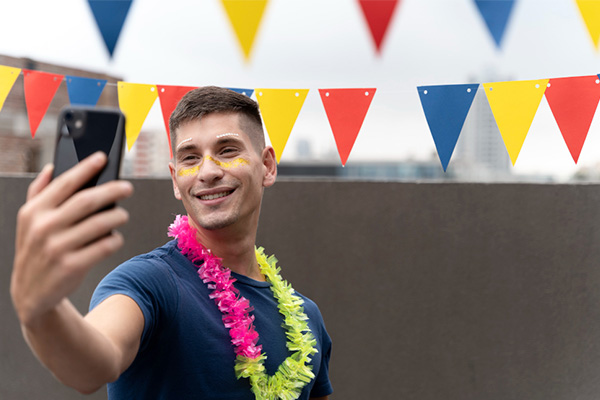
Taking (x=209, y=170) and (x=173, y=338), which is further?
(x=209, y=170)

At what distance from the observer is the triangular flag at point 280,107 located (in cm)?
271

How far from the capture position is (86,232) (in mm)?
537

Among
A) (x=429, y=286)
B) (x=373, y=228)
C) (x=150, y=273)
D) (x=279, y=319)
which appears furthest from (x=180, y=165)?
(x=429, y=286)

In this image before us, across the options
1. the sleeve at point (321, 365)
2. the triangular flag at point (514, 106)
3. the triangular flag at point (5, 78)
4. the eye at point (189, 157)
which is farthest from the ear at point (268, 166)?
the triangular flag at point (5, 78)

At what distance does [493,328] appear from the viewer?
3100 millimetres

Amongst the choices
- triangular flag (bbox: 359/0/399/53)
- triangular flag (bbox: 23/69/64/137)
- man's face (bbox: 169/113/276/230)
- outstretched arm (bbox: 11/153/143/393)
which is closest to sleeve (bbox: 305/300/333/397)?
man's face (bbox: 169/113/276/230)

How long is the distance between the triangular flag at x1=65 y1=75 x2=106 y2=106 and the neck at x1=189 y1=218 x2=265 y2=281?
1676 mm

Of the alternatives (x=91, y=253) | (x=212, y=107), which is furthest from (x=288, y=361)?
(x=91, y=253)

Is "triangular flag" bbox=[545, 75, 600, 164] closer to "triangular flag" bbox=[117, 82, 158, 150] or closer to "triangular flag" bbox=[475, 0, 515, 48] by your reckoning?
"triangular flag" bbox=[475, 0, 515, 48]

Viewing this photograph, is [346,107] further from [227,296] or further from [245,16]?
[227,296]

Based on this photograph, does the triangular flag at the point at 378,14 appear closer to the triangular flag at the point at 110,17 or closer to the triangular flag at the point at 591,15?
the triangular flag at the point at 591,15

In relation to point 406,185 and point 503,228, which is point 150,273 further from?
point 503,228

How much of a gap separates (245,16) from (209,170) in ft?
4.20

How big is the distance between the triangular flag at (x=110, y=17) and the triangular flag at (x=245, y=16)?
0.49 metres
